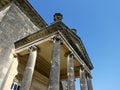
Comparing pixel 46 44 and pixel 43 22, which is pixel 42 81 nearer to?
pixel 46 44

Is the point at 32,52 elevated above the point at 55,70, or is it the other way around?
the point at 32,52

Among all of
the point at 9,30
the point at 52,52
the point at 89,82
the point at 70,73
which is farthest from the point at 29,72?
the point at 89,82

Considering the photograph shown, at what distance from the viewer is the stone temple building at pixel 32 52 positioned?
10.1m

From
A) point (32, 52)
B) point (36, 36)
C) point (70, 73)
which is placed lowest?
point (70, 73)

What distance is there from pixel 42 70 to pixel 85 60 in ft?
14.6

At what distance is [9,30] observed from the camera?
12.1 metres

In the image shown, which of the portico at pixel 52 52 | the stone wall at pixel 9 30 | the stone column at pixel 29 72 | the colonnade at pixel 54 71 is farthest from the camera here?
the stone wall at pixel 9 30

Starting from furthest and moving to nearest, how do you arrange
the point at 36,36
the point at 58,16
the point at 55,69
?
the point at 58,16 < the point at 36,36 < the point at 55,69

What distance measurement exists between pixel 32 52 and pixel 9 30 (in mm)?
2818

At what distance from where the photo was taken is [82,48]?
15.7 meters

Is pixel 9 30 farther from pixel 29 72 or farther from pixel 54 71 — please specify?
pixel 54 71

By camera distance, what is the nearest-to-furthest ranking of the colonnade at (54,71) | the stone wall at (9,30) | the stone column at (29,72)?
the colonnade at (54,71)
the stone column at (29,72)
the stone wall at (9,30)

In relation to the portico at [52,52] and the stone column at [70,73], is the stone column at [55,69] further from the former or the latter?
the stone column at [70,73]

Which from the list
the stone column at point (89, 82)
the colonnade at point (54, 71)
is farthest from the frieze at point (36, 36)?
the stone column at point (89, 82)
